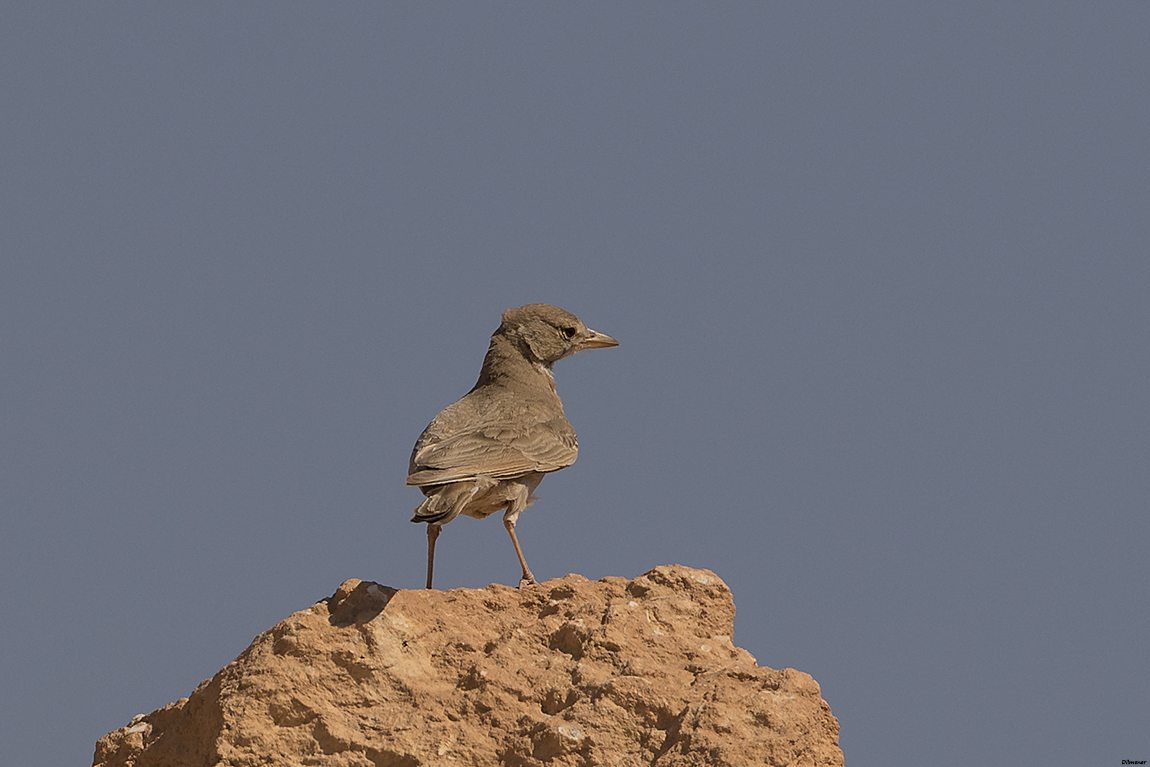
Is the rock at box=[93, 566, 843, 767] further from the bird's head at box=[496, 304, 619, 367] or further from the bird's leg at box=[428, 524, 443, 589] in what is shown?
the bird's head at box=[496, 304, 619, 367]

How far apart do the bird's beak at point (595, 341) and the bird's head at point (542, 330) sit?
9cm

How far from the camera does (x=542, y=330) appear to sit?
1128 cm

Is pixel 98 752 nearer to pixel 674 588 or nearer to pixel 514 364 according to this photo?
pixel 674 588

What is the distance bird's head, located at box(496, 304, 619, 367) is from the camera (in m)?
11.3

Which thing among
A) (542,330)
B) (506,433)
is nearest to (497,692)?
(506,433)

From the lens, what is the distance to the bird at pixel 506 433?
923 centimetres

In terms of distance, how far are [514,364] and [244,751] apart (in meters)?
4.69

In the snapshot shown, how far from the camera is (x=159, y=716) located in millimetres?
8156

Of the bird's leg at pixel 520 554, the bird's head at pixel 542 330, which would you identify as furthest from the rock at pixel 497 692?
the bird's head at pixel 542 330

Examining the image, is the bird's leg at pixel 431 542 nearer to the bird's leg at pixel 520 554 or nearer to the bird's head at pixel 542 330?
the bird's leg at pixel 520 554

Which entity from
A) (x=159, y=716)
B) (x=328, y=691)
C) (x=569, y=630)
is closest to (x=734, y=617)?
(x=569, y=630)

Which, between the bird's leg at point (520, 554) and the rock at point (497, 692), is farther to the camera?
the bird's leg at point (520, 554)

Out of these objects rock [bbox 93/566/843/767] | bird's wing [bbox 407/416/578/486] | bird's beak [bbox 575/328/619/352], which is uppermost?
bird's beak [bbox 575/328/619/352]

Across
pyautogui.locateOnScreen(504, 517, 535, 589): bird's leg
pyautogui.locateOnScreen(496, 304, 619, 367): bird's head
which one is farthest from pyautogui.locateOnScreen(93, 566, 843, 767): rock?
pyautogui.locateOnScreen(496, 304, 619, 367): bird's head
